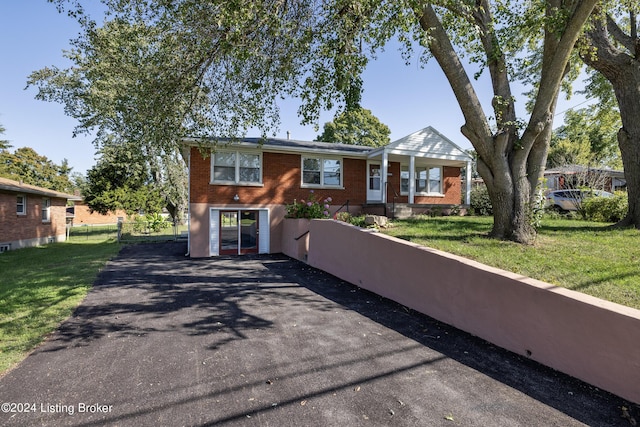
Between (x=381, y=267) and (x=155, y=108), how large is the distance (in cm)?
681

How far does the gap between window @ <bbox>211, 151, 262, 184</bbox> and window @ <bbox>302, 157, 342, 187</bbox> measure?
2.22m

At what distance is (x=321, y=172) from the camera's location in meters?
15.2

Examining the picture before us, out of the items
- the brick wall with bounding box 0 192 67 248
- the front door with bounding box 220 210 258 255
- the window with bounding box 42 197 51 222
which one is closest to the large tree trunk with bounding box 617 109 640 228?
the front door with bounding box 220 210 258 255

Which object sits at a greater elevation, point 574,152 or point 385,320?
point 574,152

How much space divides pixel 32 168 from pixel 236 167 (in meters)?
42.9

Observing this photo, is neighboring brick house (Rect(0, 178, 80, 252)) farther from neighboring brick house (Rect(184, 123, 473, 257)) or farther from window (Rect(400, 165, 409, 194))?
window (Rect(400, 165, 409, 194))

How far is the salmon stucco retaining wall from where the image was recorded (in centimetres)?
338

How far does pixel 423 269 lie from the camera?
600 centimetres

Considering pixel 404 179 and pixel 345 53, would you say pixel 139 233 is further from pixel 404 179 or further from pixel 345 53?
pixel 345 53

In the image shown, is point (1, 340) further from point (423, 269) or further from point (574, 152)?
point (574, 152)

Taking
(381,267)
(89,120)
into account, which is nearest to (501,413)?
(381,267)

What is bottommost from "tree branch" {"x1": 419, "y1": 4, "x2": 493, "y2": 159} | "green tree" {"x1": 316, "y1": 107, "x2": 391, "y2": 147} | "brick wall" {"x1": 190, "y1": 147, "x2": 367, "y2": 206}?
"brick wall" {"x1": 190, "y1": 147, "x2": 367, "y2": 206}

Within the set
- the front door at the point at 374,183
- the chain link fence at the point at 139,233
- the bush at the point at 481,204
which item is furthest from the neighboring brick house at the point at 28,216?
the bush at the point at 481,204

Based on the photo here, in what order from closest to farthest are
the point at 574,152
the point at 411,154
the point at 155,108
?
the point at 155,108 → the point at 411,154 → the point at 574,152
